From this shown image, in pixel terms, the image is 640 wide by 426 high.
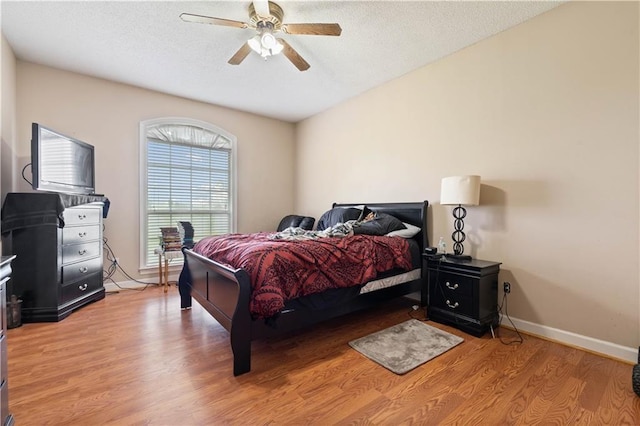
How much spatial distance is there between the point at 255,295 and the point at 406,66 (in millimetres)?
3049

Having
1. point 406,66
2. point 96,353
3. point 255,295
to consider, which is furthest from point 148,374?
point 406,66

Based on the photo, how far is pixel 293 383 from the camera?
5.79 ft

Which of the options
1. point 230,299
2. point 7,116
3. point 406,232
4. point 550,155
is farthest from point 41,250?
point 550,155

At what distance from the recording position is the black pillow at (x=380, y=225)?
120 inches

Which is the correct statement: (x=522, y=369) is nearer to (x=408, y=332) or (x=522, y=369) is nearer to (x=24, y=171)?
(x=408, y=332)

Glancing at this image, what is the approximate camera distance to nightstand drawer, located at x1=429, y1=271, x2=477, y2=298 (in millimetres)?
2465

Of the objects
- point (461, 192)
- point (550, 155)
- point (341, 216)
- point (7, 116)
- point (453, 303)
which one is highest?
point (7, 116)

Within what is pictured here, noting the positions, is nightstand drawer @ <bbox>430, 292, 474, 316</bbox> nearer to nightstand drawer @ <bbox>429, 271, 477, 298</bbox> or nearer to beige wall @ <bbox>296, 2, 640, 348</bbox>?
nightstand drawer @ <bbox>429, 271, 477, 298</bbox>

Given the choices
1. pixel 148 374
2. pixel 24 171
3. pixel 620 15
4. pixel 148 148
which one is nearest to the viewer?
pixel 148 374

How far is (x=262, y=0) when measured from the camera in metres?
2.06

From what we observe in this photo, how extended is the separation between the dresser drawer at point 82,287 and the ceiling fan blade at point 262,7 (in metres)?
3.18

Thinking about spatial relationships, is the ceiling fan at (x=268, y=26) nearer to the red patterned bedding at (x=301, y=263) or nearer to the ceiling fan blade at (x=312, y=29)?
the ceiling fan blade at (x=312, y=29)

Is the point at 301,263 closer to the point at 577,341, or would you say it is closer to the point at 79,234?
the point at 577,341

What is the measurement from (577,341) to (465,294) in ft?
2.80
